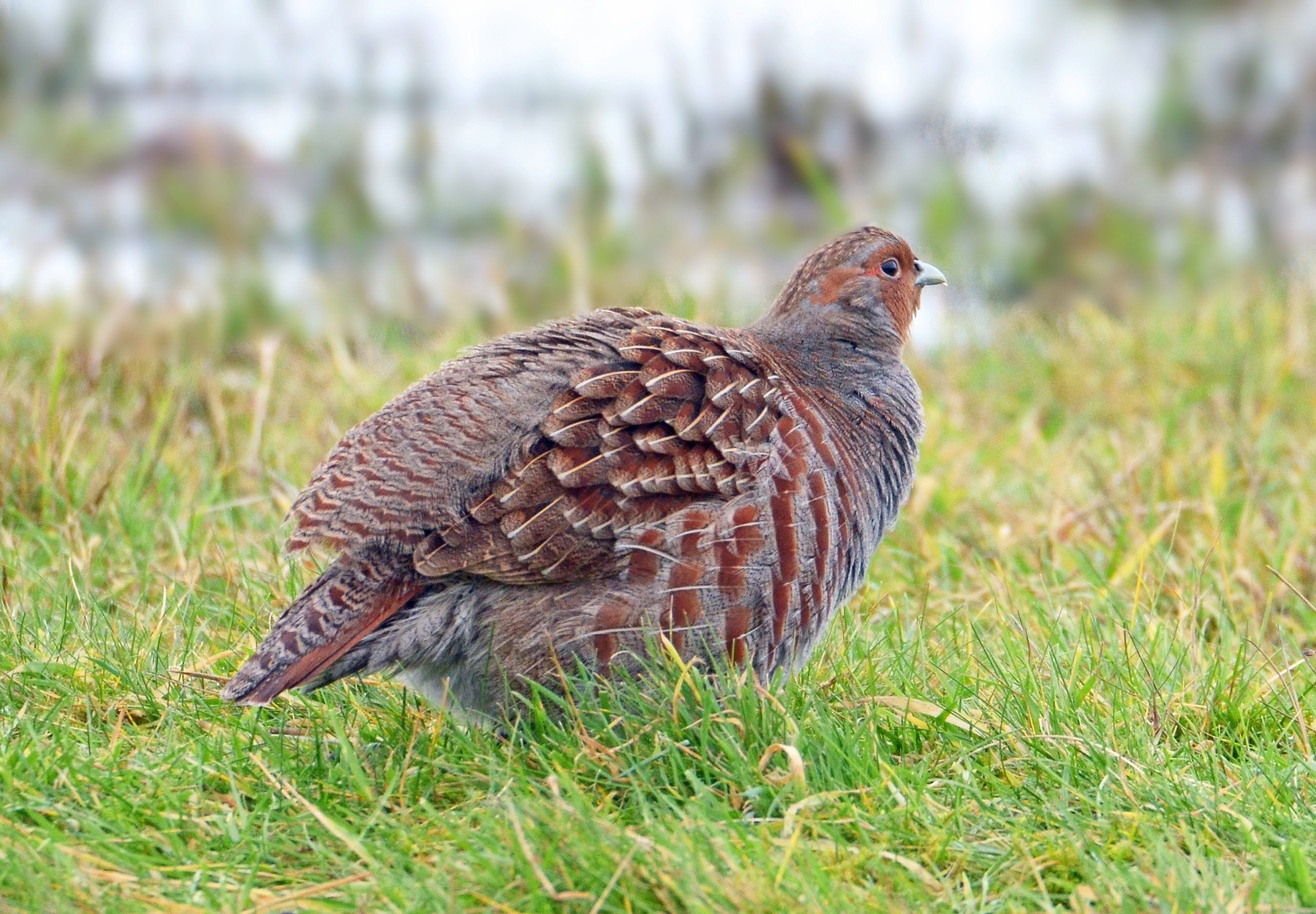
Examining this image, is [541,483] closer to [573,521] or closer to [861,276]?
[573,521]

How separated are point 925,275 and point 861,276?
0.78 feet

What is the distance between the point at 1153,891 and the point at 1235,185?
6842 millimetres

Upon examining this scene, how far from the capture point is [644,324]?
3656 mm

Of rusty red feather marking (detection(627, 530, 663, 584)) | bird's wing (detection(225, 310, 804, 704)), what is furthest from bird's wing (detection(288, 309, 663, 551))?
rusty red feather marking (detection(627, 530, 663, 584))

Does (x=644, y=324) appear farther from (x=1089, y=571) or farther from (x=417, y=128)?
(x=417, y=128)

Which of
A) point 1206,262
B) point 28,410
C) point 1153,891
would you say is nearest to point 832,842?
point 1153,891

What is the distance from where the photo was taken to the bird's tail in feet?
10.1

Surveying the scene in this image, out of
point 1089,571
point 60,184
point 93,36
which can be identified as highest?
point 93,36

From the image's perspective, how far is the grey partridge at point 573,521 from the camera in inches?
127

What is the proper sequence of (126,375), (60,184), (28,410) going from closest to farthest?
1. (28,410)
2. (126,375)
3. (60,184)

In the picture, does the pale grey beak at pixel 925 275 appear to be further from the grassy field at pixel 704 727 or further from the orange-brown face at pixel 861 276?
the grassy field at pixel 704 727

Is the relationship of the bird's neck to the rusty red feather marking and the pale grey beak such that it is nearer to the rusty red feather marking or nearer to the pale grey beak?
the pale grey beak

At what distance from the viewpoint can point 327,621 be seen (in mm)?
3145

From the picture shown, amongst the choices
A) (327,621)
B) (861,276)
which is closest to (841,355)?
(861,276)
